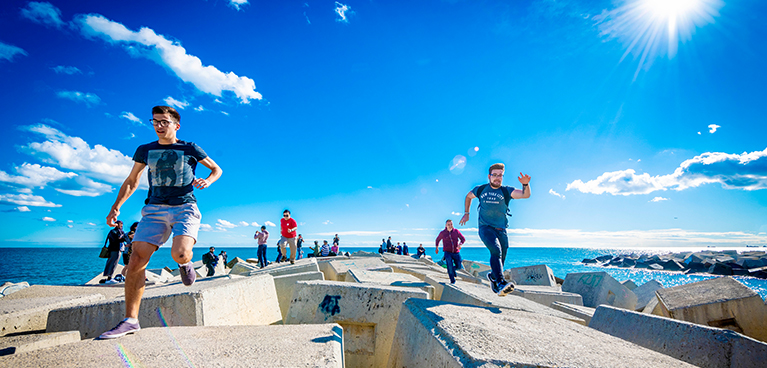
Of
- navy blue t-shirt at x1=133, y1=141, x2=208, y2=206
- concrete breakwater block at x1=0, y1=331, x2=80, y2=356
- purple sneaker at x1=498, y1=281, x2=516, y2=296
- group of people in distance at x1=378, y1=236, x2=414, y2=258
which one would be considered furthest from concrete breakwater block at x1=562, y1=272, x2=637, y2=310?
group of people in distance at x1=378, y1=236, x2=414, y2=258

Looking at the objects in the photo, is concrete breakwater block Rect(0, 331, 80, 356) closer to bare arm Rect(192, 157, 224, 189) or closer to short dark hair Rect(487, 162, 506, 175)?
bare arm Rect(192, 157, 224, 189)

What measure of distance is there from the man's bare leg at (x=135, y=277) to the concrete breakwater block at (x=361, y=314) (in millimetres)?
1218

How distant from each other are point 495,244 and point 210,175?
3078mm

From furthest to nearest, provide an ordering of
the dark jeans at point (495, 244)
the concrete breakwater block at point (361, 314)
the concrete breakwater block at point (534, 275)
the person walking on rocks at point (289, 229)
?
the person walking on rocks at point (289, 229) → the concrete breakwater block at point (534, 275) → the dark jeans at point (495, 244) → the concrete breakwater block at point (361, 314)

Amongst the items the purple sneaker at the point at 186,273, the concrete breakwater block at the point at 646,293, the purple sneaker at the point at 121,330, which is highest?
the purple sneaker at the point at 186,273

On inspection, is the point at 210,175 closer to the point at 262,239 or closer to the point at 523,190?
the point at 523,190

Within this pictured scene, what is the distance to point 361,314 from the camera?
283 cm

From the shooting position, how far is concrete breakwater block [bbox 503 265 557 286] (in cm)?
785

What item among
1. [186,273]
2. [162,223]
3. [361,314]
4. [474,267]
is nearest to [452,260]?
[361,314]

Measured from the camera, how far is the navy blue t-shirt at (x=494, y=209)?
12.6 ft

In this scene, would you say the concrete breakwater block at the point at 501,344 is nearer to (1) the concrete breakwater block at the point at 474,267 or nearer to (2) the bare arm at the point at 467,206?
(2) the bare arm at the point at 467,206

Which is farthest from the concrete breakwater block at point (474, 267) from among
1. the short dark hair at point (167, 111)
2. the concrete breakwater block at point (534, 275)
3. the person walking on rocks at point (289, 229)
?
the short dark hair at point (167, 111)

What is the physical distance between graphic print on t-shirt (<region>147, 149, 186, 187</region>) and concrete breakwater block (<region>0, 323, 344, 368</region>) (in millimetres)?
1071

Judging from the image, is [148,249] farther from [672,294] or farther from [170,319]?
[672,294]
